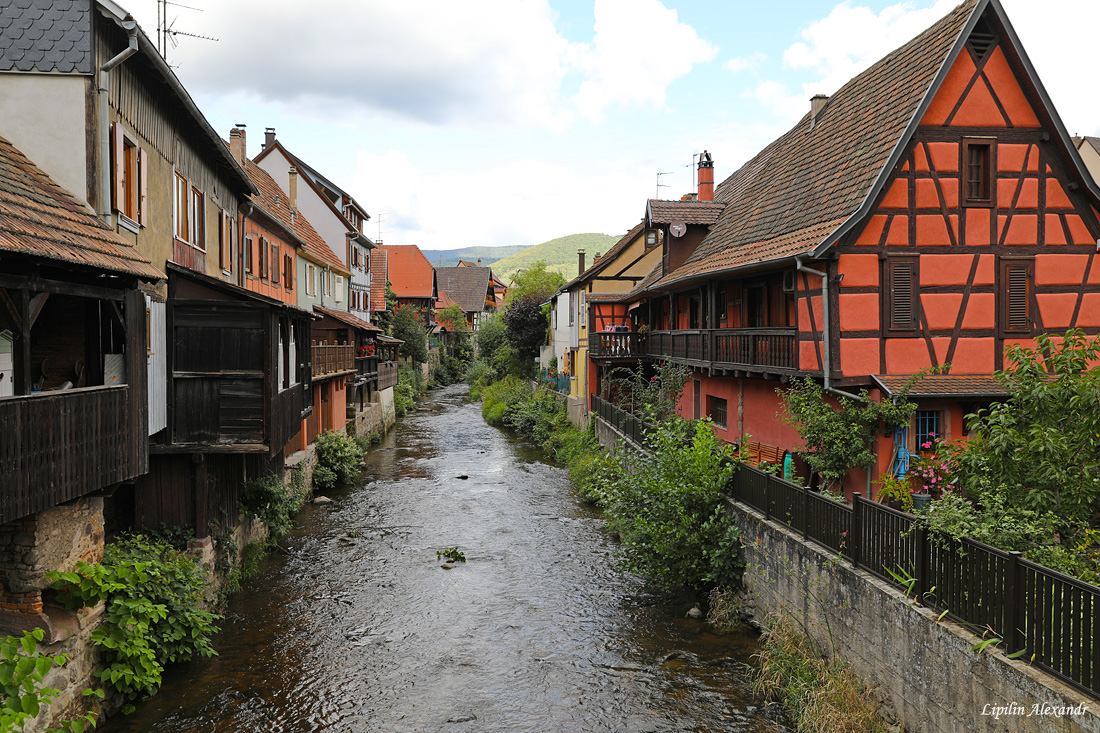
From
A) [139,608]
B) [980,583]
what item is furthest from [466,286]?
[980,583]

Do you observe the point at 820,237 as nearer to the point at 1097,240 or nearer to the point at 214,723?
the point at 1097,240

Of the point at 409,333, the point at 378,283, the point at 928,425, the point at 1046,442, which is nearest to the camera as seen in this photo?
the point at 1046,442

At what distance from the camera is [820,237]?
45.1 ft

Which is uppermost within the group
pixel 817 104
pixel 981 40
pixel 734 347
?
pixel 817 104

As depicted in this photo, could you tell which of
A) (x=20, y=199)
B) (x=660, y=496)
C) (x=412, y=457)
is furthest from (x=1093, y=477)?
(x=412, y=457)

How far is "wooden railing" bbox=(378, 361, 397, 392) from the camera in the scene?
1371 inches

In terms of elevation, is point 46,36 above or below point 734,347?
above

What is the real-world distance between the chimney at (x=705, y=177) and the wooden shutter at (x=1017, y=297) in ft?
51.8

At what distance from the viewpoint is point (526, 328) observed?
4816cm

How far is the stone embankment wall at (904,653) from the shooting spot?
5863 mm

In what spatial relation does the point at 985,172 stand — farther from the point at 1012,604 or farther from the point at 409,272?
the point at 409,272

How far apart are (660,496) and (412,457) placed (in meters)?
17.5

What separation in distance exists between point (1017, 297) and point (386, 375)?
28057 mm

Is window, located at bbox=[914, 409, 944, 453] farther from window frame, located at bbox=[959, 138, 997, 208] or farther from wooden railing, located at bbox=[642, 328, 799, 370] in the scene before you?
window frame, located at bbox=[959, 138, 997, 208]
